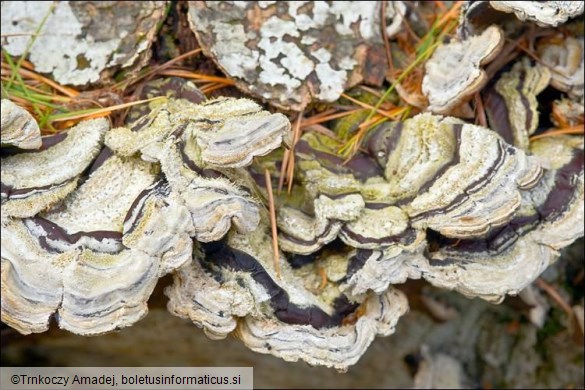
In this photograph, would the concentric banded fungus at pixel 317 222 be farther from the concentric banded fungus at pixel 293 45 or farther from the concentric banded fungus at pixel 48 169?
the concentric banded fungus at pixel 48 169

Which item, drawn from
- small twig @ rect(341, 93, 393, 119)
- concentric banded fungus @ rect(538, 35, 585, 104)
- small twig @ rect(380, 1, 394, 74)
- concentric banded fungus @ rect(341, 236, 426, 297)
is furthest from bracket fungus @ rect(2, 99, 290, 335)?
concentric banded fungus @ rect(538, 35, 585, 104)

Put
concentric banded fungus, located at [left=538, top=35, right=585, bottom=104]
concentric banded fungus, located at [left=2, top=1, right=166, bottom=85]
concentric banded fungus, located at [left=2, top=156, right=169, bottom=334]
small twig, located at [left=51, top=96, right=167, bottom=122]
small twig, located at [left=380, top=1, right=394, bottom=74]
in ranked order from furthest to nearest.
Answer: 1. small twig, located at [left=380, top=1, right=394, bottom=74]
2. concentric banded fungus, located at [left=538, top=35, right=585, bottom=104]
3. concentric banded fungus, located at [left=2, top=1, right=166, bottom=85]
4. small twig, located at [left=51, top=96, right=167, bottom=122]
5. concentric banded fungus, located at [left=2, top=156, right=169, bottom=334]

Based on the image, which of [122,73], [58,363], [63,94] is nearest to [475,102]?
[122,73]

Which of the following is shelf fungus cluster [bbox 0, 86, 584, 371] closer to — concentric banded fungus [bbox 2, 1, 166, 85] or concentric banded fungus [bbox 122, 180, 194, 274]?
concentric banded fungus [bbox 122, 180, 194, 274]

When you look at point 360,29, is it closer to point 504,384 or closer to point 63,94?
point 63,94

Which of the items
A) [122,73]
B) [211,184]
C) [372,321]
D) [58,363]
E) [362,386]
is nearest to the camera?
[211,184]

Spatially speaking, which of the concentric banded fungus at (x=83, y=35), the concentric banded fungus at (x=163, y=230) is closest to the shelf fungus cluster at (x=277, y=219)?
the concentric banded fungus at (x=163, y=230)
